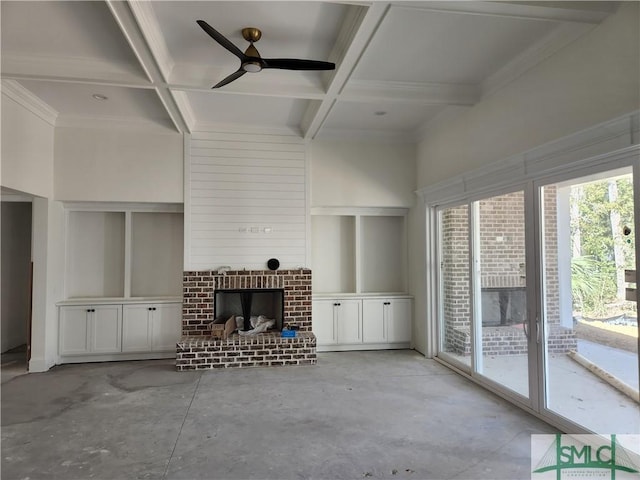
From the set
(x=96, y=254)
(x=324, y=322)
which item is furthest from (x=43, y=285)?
(x=324, y=322)

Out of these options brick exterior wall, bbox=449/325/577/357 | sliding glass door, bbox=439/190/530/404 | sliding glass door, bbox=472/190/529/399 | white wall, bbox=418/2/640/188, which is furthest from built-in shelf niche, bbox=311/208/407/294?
sliding glass door, bbox=472/190/529/399

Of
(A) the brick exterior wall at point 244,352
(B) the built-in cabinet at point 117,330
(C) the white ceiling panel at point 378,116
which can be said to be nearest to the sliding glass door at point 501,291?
(C) the white ceiling panel at point 378,116

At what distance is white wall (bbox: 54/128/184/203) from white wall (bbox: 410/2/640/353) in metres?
3.82

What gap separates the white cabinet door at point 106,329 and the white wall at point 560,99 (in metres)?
5.02

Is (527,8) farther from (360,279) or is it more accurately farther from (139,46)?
(360,279)

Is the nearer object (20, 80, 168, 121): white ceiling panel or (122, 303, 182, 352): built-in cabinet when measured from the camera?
(20, 80, 168, 121): white ceiling panel

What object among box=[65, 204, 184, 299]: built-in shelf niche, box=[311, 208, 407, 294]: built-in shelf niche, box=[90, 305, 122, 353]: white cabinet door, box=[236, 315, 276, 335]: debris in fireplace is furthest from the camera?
box=[311, 208, 407, 294]: built-in shelf niche

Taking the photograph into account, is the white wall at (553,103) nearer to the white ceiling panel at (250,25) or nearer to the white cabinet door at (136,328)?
the white ceiling panel at (250,25)

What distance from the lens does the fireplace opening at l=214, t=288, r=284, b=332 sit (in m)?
5.59

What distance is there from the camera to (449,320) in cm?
527

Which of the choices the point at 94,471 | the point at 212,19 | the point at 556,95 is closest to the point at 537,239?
the point at 556,95

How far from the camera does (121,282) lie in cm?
576

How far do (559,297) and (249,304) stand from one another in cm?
388

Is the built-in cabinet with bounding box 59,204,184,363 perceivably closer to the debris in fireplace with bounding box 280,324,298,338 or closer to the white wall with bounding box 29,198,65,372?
the white wall with bounding box 29,198,65,372
